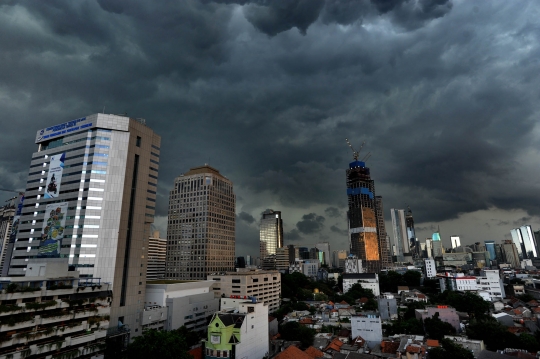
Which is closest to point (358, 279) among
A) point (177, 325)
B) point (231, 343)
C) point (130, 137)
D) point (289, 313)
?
point (289, 313)

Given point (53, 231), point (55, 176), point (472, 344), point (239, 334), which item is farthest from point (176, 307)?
point (472, 344)

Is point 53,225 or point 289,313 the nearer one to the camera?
point 53,225

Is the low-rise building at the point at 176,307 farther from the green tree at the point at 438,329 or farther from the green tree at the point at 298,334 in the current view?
the green tree at the point at 438,329

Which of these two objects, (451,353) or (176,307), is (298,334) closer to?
(176,307)

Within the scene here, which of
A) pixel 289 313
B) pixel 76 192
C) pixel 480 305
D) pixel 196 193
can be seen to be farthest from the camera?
pixel 196 193

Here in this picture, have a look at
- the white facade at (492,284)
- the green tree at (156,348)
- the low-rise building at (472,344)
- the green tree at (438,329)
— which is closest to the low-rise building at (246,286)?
the green tree at (438,329)

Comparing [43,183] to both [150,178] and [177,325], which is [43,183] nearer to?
[150,178]
